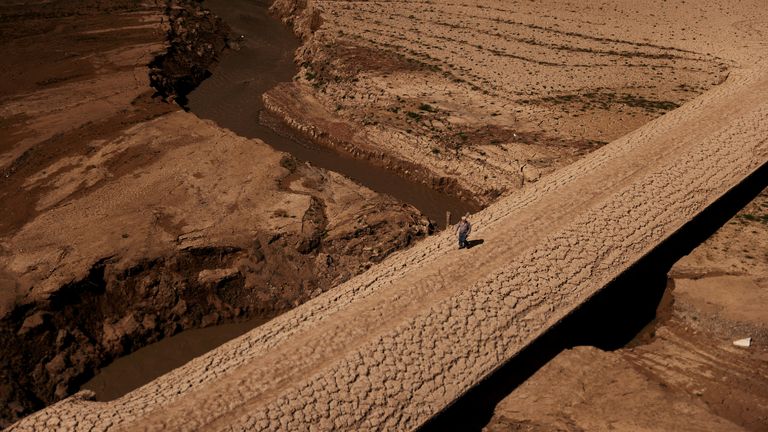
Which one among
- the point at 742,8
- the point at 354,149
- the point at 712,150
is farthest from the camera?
the point at 742,8

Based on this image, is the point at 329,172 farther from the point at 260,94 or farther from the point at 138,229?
the point at 260,94

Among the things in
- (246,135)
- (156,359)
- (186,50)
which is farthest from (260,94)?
(156,359)

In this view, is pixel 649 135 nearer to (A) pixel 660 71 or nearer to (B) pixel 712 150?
(B) pixel 712 150

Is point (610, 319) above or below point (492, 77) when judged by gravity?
below

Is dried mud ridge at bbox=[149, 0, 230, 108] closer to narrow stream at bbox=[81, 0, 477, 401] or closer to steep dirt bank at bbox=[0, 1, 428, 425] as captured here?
narrow stream at bbox=[81, 0, 477, 401]

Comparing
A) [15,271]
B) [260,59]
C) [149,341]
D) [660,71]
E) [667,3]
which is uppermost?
[667,3]

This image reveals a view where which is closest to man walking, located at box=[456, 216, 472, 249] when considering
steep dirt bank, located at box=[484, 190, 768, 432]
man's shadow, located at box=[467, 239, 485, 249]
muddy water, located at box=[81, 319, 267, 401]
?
man's shadow, located at box=[467, 239, 485, 249]

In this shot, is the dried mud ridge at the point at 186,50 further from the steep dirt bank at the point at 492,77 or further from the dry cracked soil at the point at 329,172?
the steep dirt bank at the point at 492,77

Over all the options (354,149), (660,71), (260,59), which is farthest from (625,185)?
(260,59)
